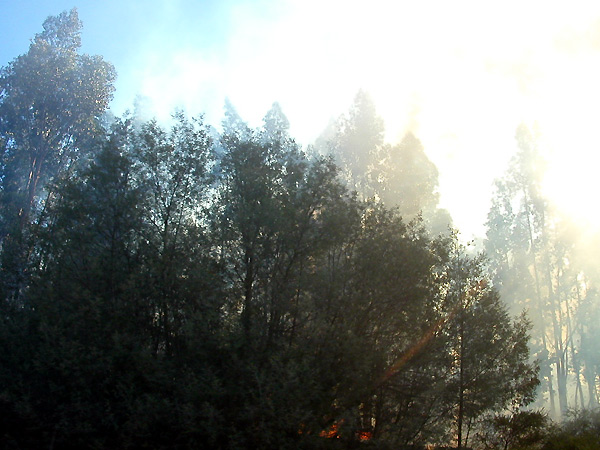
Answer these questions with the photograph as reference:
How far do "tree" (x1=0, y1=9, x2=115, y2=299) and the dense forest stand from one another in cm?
1246

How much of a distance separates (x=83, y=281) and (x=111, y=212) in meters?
2.74

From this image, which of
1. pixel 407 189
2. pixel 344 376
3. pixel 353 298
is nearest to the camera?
pixel 344 376

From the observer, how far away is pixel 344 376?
15.3 meters

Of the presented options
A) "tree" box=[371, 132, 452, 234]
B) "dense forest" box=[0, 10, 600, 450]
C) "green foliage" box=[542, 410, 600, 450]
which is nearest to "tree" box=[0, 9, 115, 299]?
"dense forest" box=[0, 10, 600, 450]

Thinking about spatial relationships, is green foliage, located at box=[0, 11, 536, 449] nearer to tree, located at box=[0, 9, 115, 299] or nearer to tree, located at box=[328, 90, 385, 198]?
tree, located at box=[0, 9, 115, 299]

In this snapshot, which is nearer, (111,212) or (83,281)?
(83,281)

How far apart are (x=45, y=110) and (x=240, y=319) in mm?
23433

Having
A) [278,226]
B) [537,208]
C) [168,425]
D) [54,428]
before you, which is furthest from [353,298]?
[537,208]

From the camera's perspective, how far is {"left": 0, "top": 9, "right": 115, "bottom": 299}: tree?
1184 inches

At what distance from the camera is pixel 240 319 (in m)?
15.8

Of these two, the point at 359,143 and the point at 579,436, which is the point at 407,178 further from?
the point at 579,436

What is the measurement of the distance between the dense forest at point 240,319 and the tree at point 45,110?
1246 cm

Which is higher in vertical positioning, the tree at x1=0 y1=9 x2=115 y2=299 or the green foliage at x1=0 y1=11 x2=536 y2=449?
the tree at x1=0 y1=9 x2=115 y2=299

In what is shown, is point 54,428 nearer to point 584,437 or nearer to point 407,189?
point 584,437
